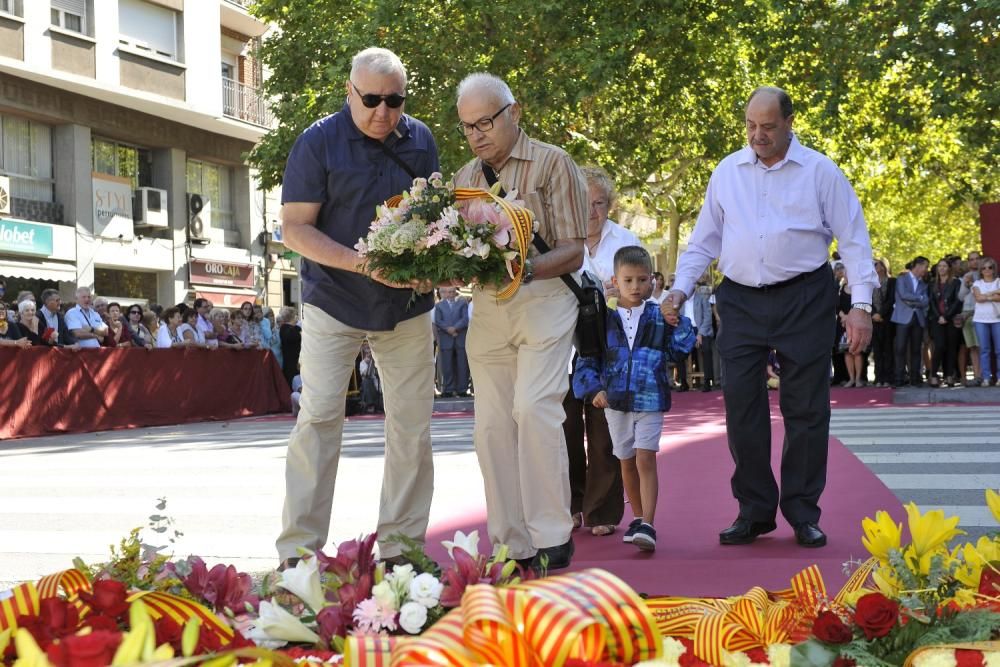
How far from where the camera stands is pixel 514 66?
26594 millimetres

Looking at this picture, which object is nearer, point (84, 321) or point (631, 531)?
point (631, 531)

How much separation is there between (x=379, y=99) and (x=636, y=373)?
2.14 meters

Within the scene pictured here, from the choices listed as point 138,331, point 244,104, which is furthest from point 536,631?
point 244,104

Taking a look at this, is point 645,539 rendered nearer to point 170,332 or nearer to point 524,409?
point 524,409

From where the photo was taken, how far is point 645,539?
6.29 m

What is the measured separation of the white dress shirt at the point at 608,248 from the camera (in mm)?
7156

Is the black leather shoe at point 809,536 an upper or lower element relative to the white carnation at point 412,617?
lower

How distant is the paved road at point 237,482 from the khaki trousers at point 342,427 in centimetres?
70

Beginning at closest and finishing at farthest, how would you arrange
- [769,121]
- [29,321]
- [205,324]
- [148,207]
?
[769,121] → [29,321] → [205,324] → [148,207]

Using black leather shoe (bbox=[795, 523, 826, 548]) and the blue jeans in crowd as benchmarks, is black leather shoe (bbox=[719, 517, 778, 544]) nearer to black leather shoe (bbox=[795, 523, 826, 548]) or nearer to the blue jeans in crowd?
black leather shoe (bbox=[795, 523, 826, 548])

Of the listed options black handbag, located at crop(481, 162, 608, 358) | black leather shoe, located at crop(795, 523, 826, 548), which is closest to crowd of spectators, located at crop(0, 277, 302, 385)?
black handbag, located at crop(481, 162, 608, 358)

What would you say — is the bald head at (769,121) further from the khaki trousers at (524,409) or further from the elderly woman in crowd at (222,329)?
the elderly woman in crowd at (222,329)

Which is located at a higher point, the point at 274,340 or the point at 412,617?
the point at 274,340

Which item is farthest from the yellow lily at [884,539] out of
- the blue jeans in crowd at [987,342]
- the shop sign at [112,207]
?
the shop sign at [112,207]
